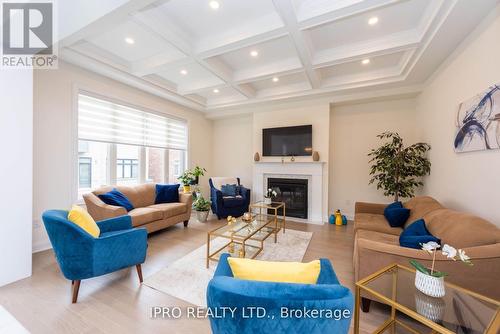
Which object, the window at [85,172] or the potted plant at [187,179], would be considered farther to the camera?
the potted plant at [187,179]

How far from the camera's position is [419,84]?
3.62m

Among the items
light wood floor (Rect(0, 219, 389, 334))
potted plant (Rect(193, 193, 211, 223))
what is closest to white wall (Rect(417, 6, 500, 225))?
light wood floor (Rect(0, 219, 389, 334))

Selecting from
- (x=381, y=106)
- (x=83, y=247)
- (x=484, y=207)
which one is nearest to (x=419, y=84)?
(x=381, y=106)

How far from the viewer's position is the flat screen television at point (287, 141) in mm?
4578

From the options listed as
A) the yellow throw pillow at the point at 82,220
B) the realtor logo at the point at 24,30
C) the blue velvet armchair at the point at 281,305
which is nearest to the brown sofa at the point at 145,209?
the yellow throw pillow at the point at 82,220

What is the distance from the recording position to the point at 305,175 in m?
4.62

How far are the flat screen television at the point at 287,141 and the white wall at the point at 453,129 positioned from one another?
2.12 m

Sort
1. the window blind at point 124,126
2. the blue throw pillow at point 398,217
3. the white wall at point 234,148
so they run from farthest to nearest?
the white wall at point 234,148 → the window blind at point 124,126 → the blue throw pillow at point 398,217

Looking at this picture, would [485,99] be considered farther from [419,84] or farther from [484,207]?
[419,84]

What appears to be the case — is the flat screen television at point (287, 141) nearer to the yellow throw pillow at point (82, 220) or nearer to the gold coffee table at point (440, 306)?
the gold coffee table at point (440, 306)

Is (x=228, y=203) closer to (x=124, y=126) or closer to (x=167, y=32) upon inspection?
(x=124, y=126)

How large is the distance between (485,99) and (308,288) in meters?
2.73

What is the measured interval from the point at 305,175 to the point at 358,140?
1.41m

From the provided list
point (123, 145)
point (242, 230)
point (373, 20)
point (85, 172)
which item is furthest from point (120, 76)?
point (373, 20)
